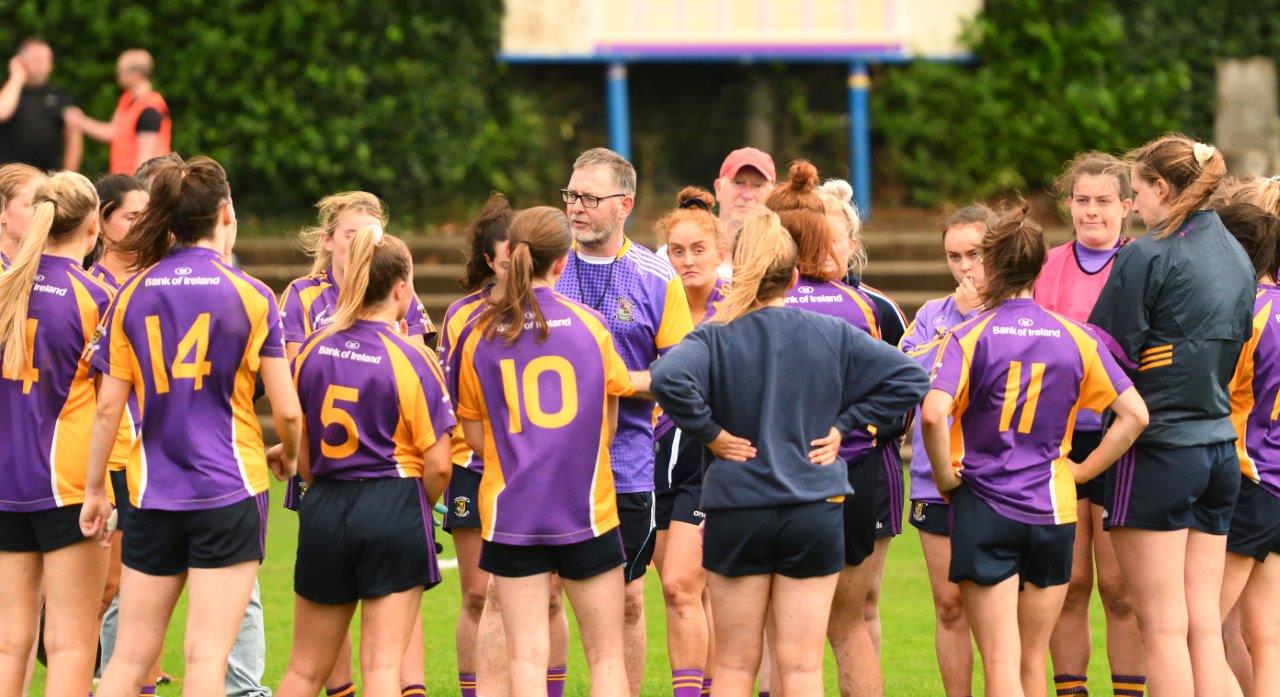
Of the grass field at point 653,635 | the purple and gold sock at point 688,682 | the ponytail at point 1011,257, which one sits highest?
the ponytail at point 1011,257

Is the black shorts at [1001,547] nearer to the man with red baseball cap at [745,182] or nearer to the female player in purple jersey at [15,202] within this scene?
the man with red baseball cap at [745,182]

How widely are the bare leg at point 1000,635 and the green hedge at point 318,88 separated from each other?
31.7 feet

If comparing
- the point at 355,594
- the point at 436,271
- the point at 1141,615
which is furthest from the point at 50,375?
the point at 436,271

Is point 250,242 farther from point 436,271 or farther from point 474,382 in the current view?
point 474,382

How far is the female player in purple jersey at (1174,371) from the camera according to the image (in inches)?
215

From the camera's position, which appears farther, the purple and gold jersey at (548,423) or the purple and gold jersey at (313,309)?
the purple and gold jersey at (313,309)

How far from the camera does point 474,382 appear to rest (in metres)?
5.22

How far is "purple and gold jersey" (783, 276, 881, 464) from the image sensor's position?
5.61 metres

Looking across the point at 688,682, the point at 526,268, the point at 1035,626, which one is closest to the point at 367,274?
the point at 526,268

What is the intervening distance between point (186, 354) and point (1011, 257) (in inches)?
96.9

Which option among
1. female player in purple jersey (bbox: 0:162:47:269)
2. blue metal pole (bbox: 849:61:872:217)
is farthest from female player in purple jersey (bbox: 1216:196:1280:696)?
blue metal pole (bbox: 849:61:872:217)

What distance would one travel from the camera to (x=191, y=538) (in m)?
5.08

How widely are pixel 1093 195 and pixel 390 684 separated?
291 cm

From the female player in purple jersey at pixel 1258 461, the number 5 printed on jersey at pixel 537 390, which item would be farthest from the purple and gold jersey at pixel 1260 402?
the number 5 printed on jersey at pixel 537 390
